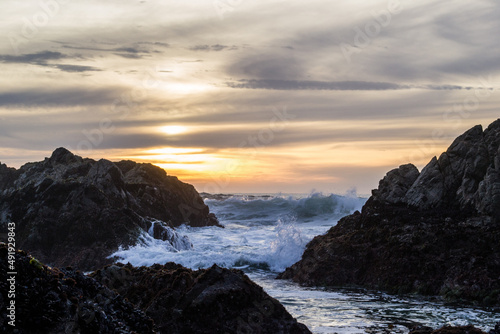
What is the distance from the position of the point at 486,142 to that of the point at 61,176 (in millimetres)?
38713

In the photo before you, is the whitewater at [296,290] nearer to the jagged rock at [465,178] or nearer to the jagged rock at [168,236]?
the jagged rock at [168,236]

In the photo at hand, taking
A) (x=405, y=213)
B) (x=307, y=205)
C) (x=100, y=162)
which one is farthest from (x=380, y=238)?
(x=307, y=205)

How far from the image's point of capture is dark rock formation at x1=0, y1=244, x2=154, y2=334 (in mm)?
8492

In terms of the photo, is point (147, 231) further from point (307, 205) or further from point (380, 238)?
point (307, 205)

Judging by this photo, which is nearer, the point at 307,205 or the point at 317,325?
the point at 317,325

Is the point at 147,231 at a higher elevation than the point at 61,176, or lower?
lower

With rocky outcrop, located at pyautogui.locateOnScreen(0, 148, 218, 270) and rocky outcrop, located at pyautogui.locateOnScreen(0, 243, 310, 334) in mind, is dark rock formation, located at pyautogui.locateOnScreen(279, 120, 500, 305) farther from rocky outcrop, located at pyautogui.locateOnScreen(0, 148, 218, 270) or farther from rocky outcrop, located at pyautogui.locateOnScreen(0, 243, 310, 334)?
rocky outcrop, located at pyautogui.locateOnScreen(0, 148, 218, 270)

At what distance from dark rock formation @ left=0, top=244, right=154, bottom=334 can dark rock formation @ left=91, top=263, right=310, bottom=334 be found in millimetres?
1992

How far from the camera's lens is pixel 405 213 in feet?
92.5

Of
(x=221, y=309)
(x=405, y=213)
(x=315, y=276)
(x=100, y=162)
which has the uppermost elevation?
(x=100, y=162)

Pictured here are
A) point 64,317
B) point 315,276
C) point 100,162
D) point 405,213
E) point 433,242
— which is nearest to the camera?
point 64,317

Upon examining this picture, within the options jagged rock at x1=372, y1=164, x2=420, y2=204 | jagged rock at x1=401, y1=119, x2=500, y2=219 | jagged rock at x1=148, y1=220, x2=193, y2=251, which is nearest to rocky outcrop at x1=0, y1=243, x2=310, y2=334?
jagged rock at x1=401, y1=119, x2=500, y2=219

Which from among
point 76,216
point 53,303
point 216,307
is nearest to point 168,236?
point 76,216

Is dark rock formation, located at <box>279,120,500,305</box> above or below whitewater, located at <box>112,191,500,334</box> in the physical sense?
above
